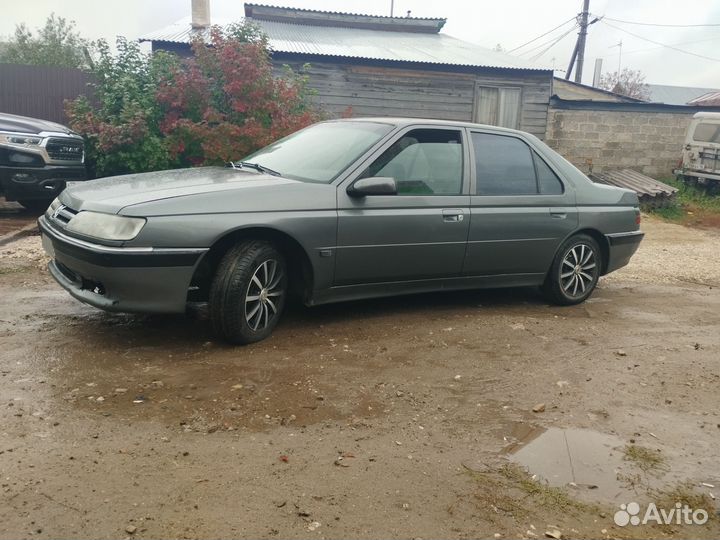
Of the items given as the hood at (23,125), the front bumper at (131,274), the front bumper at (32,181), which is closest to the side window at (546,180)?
the front bumper at (131,274)

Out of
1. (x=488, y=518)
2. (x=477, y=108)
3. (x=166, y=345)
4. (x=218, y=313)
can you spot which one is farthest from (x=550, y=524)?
(x=477, y=108)

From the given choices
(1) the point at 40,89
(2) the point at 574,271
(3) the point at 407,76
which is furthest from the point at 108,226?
(3) the point at 407,76

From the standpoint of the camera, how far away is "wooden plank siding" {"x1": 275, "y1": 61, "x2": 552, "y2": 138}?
1611 cm

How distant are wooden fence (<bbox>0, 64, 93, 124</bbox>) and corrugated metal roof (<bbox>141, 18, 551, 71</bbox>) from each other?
2170 millimetres

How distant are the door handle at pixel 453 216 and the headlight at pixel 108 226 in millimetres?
2319

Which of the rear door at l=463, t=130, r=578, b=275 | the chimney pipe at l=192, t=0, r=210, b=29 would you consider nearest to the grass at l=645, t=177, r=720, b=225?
the rear door at l=463, t=130, r=578, b=275

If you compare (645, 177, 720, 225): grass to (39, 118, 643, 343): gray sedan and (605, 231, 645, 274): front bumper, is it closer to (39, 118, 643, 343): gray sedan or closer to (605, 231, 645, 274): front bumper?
(605, 231, 645, 274): front bumper

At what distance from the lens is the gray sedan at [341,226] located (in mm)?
4066

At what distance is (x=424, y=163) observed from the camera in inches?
205

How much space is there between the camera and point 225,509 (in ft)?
8.67

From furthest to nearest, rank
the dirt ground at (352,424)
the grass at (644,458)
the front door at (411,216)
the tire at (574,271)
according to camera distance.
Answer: the tire at (574,271) < the front door at (411,216) < the grass at (644,458) < the dirt ground at (352,424)

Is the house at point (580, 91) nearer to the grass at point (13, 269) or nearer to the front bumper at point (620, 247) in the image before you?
the front bumper at point (620, 247)

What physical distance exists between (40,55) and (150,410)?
92.2ft

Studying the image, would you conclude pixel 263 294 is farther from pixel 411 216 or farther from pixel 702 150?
pixel 702 150
